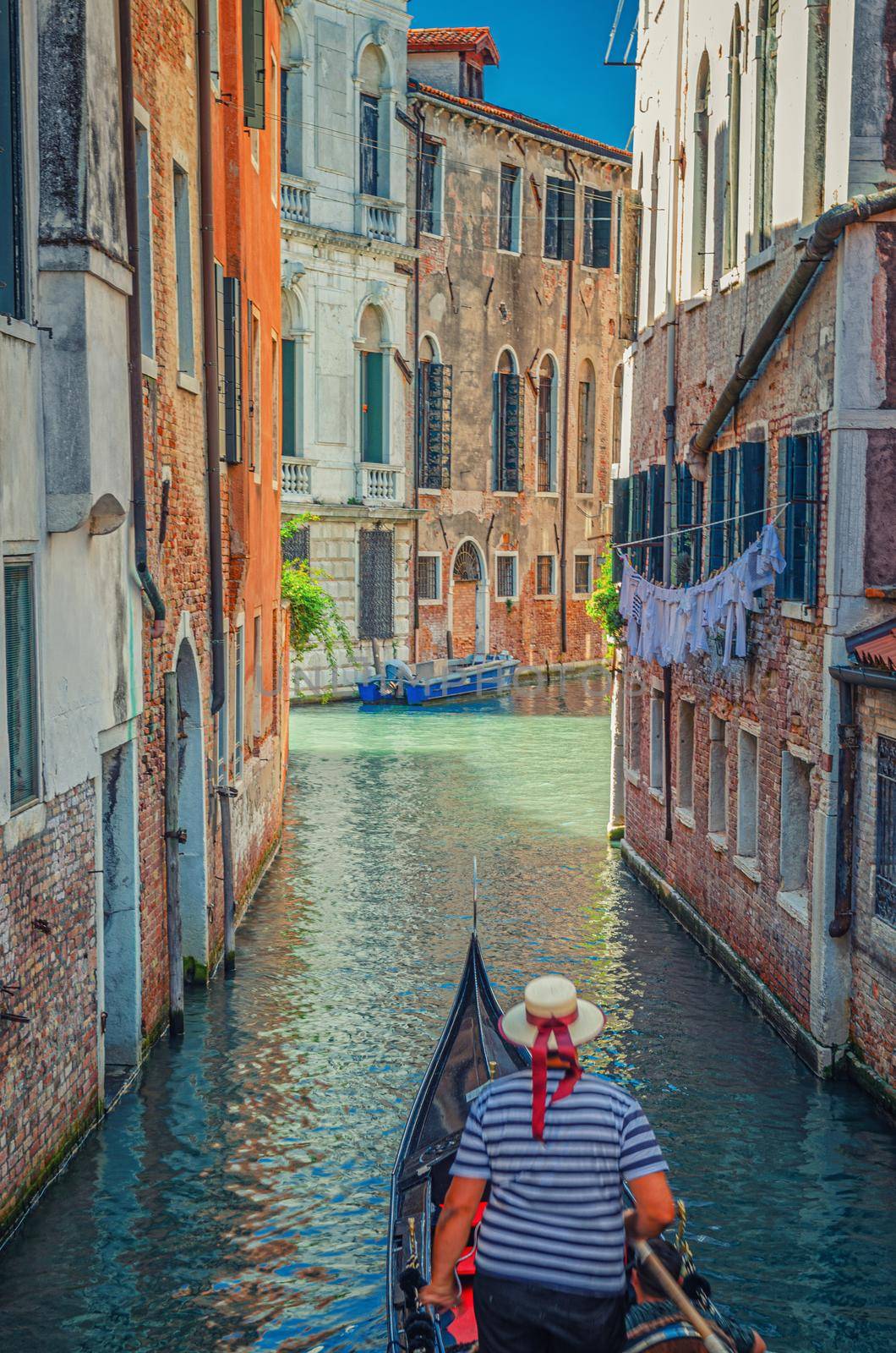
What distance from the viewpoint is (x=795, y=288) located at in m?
9.33

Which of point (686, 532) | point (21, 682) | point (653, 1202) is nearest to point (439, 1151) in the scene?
point (21, 682)

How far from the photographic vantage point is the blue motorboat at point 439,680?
28.5 meters

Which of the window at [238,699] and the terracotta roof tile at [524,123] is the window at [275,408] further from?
the terracotta roof tile at [524,123]

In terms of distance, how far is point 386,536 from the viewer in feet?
100.0

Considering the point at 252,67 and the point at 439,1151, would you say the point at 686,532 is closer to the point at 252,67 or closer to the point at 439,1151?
the point at 252,67

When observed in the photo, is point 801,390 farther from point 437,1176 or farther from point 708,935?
point 437,1176

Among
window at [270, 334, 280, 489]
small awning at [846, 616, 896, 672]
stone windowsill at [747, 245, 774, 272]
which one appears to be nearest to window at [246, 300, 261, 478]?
window at [270, 334, 280, 489]

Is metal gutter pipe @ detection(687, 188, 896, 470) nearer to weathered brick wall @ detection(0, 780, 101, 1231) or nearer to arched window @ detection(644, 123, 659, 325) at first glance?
arched window @ detection(644, 123, 659, 325)

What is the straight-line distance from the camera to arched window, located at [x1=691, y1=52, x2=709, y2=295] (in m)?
13.2

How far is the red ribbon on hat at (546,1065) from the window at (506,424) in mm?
30221

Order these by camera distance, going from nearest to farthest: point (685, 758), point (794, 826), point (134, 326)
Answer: point (134, 326) < point (794, 826) < point (685, 758)

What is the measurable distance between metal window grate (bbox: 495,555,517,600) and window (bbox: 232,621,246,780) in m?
21.3

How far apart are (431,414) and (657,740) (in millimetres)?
17758

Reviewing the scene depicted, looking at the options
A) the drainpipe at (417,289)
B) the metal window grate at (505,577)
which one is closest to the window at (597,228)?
the drainpipe at (417,289)
